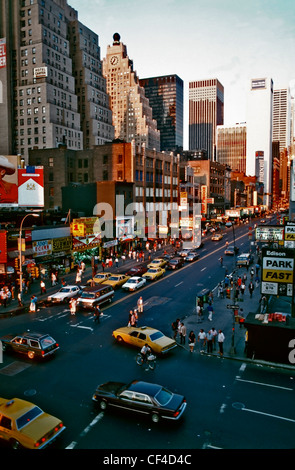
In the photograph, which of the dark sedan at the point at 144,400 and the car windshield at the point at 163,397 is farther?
the car windshield at the point at 163,397

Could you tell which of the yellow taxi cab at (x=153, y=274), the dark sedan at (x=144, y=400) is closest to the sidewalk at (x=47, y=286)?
the yellow taxi cab at (x=153, y=274)

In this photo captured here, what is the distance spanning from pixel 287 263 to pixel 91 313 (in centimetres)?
1602

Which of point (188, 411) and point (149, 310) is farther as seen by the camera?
point (149, 310)

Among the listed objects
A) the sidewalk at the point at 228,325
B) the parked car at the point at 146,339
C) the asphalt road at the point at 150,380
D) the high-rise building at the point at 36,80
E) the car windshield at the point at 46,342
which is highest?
the high-rise building at the point at 36,80

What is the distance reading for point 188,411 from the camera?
623 inches

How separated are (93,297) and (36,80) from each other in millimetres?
94178

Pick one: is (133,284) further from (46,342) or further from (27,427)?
(27,427)

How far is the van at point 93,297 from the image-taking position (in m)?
31.0

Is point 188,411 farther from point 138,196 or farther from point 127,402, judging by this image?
point 138,196

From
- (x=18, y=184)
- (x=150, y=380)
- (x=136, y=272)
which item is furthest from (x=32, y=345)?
(x=18, y=184)

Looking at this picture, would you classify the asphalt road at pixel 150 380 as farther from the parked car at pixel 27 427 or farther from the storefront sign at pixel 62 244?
the storefront sign at pixel 62 244

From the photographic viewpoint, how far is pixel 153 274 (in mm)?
43031

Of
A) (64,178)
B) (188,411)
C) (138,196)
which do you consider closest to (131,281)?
(188,411)

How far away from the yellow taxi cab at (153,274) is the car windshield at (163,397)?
27195 millimetres
